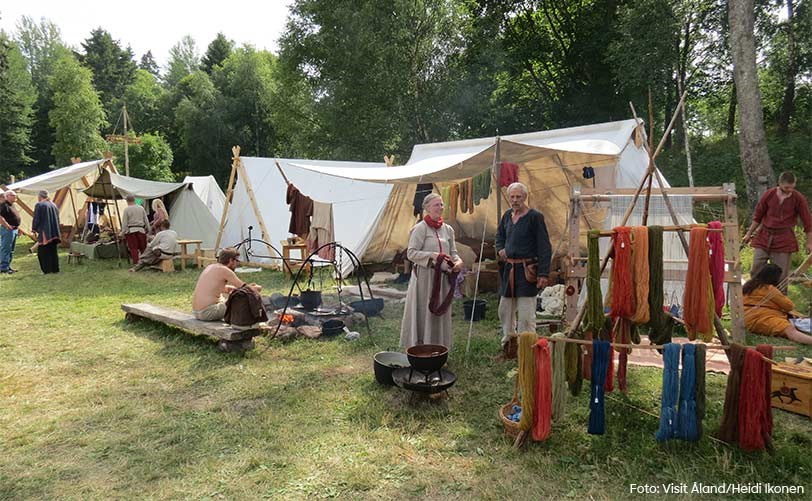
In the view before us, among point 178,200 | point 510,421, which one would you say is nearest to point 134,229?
point 178,200

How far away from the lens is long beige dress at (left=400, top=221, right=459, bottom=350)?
3.78 meters

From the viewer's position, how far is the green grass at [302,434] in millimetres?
2350

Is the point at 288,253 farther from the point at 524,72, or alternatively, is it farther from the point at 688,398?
the point at 524,72

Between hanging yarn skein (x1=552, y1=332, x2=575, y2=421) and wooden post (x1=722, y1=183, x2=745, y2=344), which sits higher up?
wooden post (x1=722, y1=183, x2=745, y2=344)

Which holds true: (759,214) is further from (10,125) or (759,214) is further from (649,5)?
(10,125)

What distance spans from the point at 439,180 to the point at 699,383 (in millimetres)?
4018

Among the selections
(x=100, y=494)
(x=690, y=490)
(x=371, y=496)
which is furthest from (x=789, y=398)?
(x=100, y=494)

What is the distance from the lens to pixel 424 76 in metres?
16.4

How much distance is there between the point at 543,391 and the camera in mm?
2504

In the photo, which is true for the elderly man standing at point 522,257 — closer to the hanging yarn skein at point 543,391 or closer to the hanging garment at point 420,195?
the hanging yarn skein at point 543,391

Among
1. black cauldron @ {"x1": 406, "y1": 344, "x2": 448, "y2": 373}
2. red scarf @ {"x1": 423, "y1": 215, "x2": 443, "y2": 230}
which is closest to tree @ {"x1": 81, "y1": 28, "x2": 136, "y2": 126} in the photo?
red scarf @ {"x1": 423, "y1": 215, "x2": 443, "y2": 230}

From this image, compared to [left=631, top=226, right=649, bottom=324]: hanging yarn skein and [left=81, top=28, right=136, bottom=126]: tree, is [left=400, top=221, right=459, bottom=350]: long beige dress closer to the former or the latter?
[left=631, top=226, right=649, bottom=324]: hanging yarn skein

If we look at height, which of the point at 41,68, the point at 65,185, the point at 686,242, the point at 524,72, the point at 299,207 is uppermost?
the point at 41,68

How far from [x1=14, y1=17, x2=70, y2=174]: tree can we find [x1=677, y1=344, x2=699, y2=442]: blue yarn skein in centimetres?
3341
